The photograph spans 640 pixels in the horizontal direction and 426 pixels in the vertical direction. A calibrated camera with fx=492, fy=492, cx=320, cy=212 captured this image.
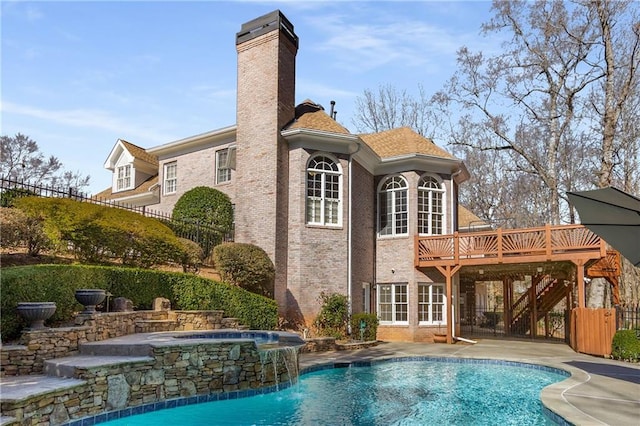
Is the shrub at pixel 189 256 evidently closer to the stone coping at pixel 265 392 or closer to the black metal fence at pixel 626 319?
the stone coping at pixel 265 392

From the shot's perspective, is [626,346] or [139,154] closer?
[626,346]

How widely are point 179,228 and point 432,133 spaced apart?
22.4 m

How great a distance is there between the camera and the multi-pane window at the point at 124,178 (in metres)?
25.4

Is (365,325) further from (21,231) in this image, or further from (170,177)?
(170,177)

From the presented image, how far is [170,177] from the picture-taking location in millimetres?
22766

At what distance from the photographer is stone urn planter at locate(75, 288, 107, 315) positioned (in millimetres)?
9390

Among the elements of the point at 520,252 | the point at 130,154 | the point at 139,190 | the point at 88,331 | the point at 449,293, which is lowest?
the point at 88,331

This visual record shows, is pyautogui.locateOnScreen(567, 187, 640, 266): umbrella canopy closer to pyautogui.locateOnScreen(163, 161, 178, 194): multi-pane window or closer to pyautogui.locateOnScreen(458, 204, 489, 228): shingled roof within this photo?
pyautogui.locateOnScreen(458, 204, 489, 228): shingled roof

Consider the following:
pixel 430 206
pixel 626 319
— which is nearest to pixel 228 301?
pixel 430 206

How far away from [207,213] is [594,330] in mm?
13368

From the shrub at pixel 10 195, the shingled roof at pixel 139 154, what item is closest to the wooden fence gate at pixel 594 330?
the shrub at pixel 10 195

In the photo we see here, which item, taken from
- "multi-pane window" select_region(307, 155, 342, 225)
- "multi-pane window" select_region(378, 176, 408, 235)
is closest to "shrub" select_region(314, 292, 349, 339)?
"multi-pane window" select_region(307, 155, 342, 225)

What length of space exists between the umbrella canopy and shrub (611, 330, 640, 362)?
6.34 meters

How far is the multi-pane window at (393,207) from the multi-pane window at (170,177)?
30.9 ft
